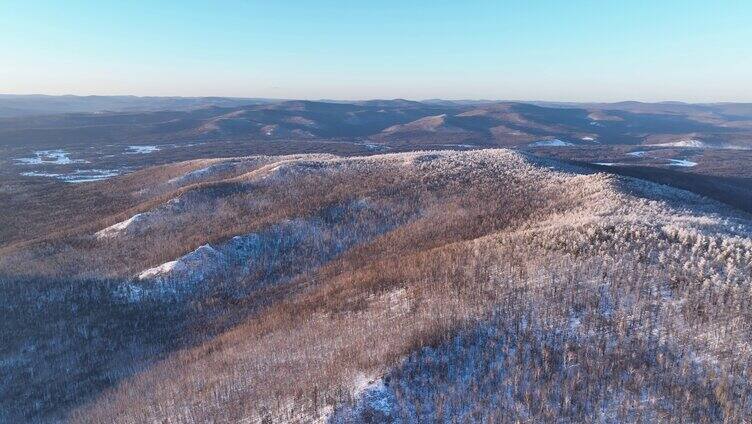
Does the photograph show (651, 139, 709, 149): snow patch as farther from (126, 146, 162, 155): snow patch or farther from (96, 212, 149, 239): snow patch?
(96, 212, 149, 239): snow patch

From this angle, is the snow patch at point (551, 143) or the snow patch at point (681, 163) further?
the snow patch at point (551, 143)

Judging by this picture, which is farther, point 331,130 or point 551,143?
point 331,130

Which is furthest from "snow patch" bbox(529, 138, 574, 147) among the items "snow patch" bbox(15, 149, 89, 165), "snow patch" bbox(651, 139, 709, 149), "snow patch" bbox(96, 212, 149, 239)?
"snow patch" bbox(96, 212, 149, 239)

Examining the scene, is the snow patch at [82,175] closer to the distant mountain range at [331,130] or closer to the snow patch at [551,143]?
the distant mountain range at [331,130]

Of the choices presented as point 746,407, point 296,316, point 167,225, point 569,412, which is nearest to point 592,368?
point 569,412

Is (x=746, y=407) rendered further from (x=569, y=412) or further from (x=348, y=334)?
(x=348, y=334)

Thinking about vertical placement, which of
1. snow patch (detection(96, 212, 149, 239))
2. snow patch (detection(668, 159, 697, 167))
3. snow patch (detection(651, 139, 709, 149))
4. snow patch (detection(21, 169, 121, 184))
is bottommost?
snow patch (detection(21, 169, 121, 184))

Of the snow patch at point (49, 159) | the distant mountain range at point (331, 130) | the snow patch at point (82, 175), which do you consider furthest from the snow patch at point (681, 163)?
the snow patch at point (49, 159)

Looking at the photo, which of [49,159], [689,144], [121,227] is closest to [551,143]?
[689,144]

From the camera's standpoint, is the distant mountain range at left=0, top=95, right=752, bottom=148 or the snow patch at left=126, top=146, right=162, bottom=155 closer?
the snow patch at left=126, top=146, right=162, bottom=155

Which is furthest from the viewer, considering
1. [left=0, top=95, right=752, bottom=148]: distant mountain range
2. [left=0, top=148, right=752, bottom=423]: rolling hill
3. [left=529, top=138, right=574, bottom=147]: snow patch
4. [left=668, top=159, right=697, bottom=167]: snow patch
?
[left=0, top=95, right=752, bottom=148]: distant mountain range

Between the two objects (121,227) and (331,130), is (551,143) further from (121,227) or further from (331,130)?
(121,227)

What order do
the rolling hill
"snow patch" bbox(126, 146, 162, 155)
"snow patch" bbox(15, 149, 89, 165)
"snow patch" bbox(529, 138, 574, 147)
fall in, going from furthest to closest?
"snow patch" bbox(529, 138, 574, 147)
"snow patch" bbox(126, 146, 162, 155)
"snow patch" bbox(15, 149, 89, 165)
the rolling hill
